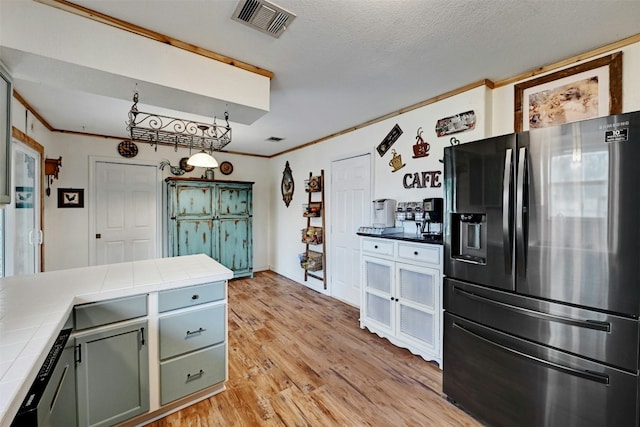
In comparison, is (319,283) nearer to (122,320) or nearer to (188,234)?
(188,234)

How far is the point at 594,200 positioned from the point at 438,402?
5.25 feet

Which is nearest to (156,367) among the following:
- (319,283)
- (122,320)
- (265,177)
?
(122,320)

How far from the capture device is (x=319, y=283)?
446 cm

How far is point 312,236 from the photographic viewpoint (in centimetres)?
446

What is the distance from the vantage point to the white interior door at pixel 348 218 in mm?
3666

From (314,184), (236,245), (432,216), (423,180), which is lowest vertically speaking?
(236,245)

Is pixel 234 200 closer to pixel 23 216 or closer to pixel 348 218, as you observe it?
pixel 348 218

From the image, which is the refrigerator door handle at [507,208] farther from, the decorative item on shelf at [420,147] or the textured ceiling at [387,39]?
the decorative item on shelf at [420,147]

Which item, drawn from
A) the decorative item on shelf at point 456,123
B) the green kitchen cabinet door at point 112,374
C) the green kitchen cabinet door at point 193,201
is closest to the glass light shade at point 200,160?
the green kitchen cabinet door at point 112,374

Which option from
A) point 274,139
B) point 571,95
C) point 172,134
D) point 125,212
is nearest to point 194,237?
point 125,212

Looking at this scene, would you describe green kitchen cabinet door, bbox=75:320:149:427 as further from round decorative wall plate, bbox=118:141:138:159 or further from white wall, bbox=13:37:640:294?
round decorative wall plate, bbox=118:141:138:159

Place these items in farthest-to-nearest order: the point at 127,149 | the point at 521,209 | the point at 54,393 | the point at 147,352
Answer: the point at 127,149 < the point at 147,352 < the point at 521,209 < the point at 54,393

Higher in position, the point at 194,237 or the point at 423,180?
the point at 423,180

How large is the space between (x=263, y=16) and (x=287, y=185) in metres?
3.73
